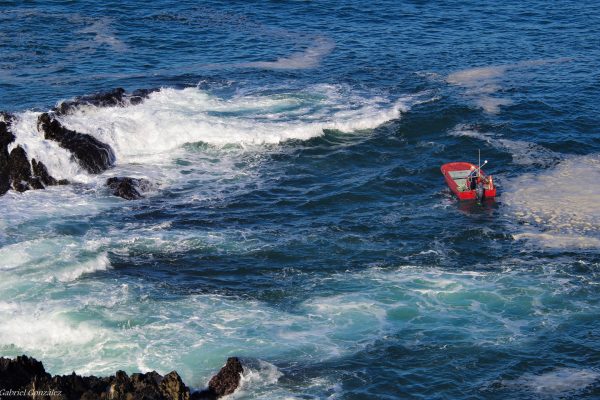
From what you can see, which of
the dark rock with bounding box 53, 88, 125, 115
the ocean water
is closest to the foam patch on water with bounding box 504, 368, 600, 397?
the ocean water

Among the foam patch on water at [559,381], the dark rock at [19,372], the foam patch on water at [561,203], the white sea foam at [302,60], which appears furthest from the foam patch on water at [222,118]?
the foam patch on water at [559,381]

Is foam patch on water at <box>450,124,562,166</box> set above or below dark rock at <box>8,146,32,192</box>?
below

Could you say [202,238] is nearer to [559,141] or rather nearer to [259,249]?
[259,249]

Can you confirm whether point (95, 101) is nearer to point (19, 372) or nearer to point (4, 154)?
point (4, 154)

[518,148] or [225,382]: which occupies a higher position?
[518,148]

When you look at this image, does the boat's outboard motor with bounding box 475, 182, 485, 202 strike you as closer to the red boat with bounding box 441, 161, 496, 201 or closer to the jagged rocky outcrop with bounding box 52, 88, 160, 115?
the red boat with bounding box 441, 161, 496, 201
